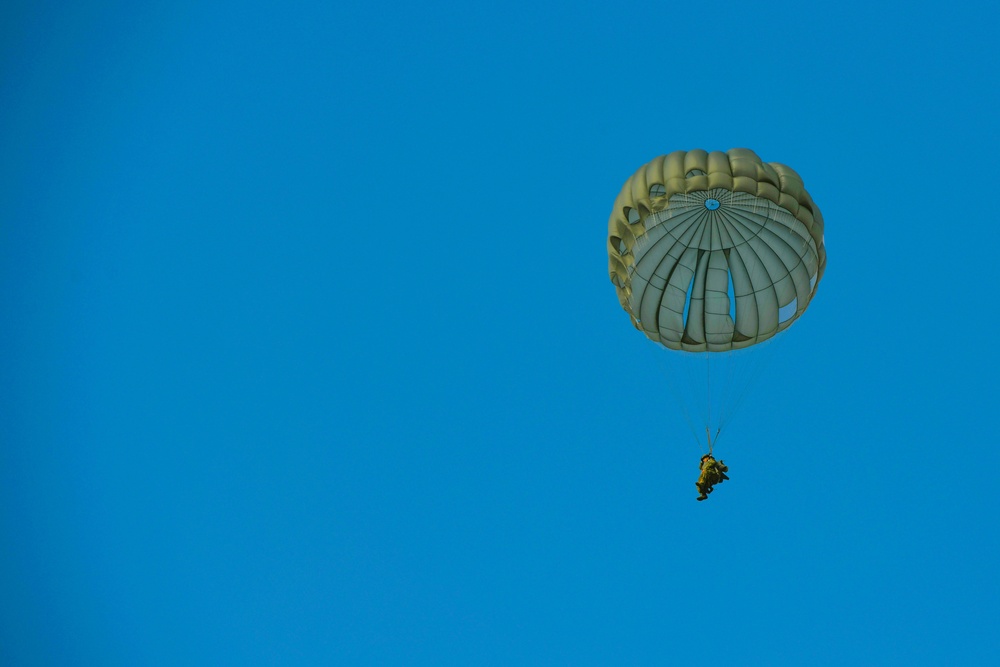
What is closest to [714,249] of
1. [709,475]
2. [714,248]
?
[714,248]

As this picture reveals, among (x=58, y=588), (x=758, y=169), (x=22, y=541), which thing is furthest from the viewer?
(x=22, y=541)

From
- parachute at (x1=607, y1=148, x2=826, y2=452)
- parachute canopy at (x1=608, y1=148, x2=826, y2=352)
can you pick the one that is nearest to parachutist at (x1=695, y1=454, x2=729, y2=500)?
parachute at (x1=607, y1=148, x2=826, y2=452)

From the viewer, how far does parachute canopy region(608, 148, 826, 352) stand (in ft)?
78.5

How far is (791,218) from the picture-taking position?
80.8ft

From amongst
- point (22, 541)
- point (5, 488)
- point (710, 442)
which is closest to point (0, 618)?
point (22, 541)

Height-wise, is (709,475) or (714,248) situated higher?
(714,248)

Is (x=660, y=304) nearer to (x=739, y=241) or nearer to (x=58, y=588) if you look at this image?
(x=739, y=241)

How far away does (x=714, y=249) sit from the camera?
2550 centimetres

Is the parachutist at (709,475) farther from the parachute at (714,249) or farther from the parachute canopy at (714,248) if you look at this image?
the parachute canopy at (714,248)

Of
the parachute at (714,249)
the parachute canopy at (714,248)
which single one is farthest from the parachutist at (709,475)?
the parachute canopy at (714,248)

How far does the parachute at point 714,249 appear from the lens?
78.6 ft

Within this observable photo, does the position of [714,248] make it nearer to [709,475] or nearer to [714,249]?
[714,249]

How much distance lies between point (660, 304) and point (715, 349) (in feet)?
6.95

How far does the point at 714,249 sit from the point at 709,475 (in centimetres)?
593
